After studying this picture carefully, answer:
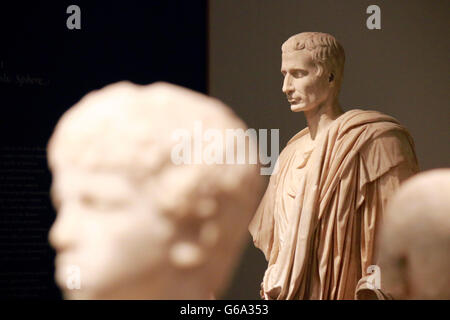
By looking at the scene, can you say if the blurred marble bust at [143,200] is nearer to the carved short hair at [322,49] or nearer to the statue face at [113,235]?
the statue face at [113,235]

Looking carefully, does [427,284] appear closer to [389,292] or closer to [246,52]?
[389,292]

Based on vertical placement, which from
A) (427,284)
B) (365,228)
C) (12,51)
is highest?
(12,51)

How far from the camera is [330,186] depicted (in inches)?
155

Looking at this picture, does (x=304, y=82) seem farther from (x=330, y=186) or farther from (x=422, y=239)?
(x=422, y=239)

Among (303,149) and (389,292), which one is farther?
(303,149)

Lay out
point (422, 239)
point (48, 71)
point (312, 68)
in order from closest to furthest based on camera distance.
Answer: point (422, 239) < point (312, 68) < point (48, 71)

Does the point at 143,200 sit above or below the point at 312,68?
below

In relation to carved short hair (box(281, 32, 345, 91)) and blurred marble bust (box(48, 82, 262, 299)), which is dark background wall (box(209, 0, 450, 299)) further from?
blurred marble bust (box(48, 82, 262, 299))

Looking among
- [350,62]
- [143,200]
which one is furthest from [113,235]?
[350,62]

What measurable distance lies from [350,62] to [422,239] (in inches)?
106
